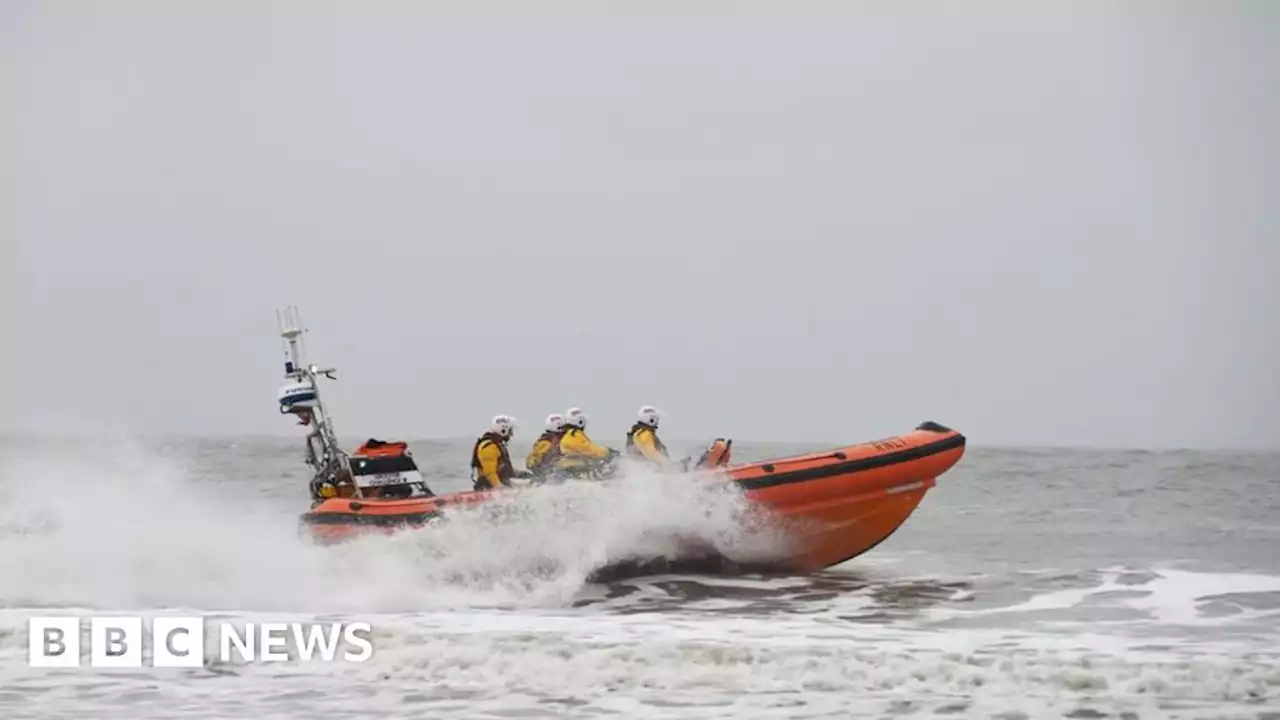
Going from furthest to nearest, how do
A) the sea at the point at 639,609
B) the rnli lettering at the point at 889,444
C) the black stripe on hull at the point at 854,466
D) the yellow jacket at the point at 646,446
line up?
the rnli lettering at the point at 889,444 → the yellow jacket at the point at 646,446 → the black stripe on hull at the point at 854,466 → the sea at the point at 639,609

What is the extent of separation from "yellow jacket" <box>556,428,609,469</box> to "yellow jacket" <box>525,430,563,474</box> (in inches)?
2.3

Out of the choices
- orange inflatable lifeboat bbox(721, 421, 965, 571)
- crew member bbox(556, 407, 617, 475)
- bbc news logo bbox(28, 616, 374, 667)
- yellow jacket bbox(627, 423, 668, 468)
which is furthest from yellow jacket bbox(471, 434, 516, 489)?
bbc news logo bbox(28, 616, 374, 667)

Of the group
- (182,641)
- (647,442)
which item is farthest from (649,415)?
(182,641)

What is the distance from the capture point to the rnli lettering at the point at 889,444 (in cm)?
870

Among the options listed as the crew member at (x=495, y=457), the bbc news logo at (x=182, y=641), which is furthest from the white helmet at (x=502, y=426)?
the bbc news logo at (x=182, y=641)

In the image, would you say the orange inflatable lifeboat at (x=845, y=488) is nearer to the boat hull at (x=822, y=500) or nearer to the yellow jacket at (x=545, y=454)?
the boat hull at (x=822, y=500)

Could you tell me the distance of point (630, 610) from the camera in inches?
308

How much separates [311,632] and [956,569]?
4.50m

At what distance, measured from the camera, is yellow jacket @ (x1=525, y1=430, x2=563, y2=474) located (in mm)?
8547

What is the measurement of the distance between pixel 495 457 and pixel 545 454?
28cm

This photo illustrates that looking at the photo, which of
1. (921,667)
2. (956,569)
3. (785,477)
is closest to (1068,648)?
(921,667)

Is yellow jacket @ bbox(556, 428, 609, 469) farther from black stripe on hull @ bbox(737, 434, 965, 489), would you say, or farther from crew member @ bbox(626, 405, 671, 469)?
black stripe on hull @ bbox(737, 434, 965, 489)

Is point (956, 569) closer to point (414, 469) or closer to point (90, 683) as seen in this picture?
point (414, 469)

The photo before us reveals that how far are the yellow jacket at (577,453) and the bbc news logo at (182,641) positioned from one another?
1.82 m
